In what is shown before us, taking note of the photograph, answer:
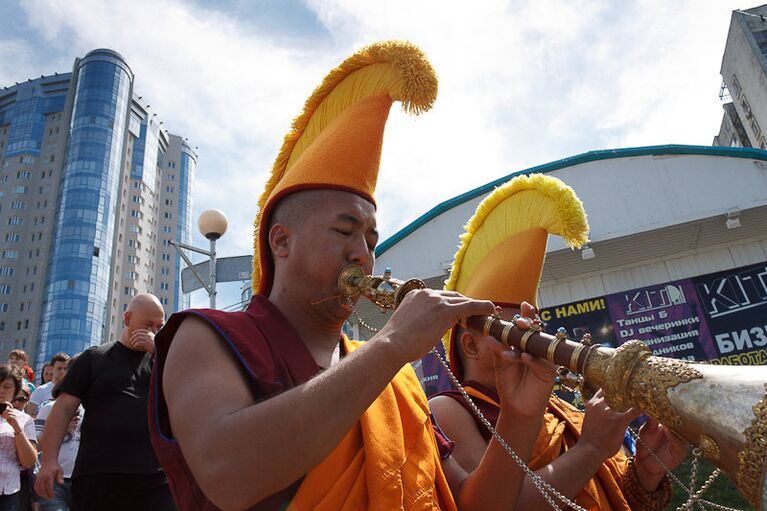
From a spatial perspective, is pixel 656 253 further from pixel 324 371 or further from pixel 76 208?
pixel 76 208

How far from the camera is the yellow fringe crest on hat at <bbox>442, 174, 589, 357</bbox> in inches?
117

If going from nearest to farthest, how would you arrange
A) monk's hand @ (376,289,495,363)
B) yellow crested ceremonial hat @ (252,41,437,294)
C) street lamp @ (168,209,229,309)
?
monk's hand @ (376,289,495,363) < yellow crested ceremonial hat @ (252,41,437,294) < street lamp @ (168,209,229,309)

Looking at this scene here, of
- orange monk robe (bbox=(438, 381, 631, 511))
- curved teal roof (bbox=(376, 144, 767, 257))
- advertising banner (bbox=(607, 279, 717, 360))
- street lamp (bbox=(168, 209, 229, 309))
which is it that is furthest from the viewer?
curved teal roof (bbox=(376, 144, 767, 257))

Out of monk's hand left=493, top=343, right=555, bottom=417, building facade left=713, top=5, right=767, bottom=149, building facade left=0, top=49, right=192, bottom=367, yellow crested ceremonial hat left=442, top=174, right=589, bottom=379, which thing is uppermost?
building facade left=0, top=49, right=192, bottom=367

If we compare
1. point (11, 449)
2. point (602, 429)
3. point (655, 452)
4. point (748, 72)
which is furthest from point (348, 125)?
point (748, 72)

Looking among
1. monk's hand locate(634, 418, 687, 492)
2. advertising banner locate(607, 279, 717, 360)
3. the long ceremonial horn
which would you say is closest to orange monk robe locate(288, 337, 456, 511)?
the long ceremonial horn

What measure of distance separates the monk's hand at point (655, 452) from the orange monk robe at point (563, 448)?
13 cm

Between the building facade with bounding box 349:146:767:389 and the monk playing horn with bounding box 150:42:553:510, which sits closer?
the monk playing horn with bounding box 150:42:553:510

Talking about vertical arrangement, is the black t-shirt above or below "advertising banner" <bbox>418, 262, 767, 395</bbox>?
below

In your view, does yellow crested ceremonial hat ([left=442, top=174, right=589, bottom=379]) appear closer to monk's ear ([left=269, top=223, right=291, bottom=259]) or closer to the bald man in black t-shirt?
monk's ear ([left=269, top=223, right=291, bottom=259])

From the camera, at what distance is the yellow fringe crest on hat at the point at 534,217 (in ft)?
9.78

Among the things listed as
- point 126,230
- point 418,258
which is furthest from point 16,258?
point 418,258

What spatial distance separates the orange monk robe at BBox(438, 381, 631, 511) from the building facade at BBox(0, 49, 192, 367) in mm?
64801

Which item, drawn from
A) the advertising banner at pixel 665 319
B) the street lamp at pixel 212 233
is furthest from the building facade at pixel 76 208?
the advertising banner at pixel 665 319
